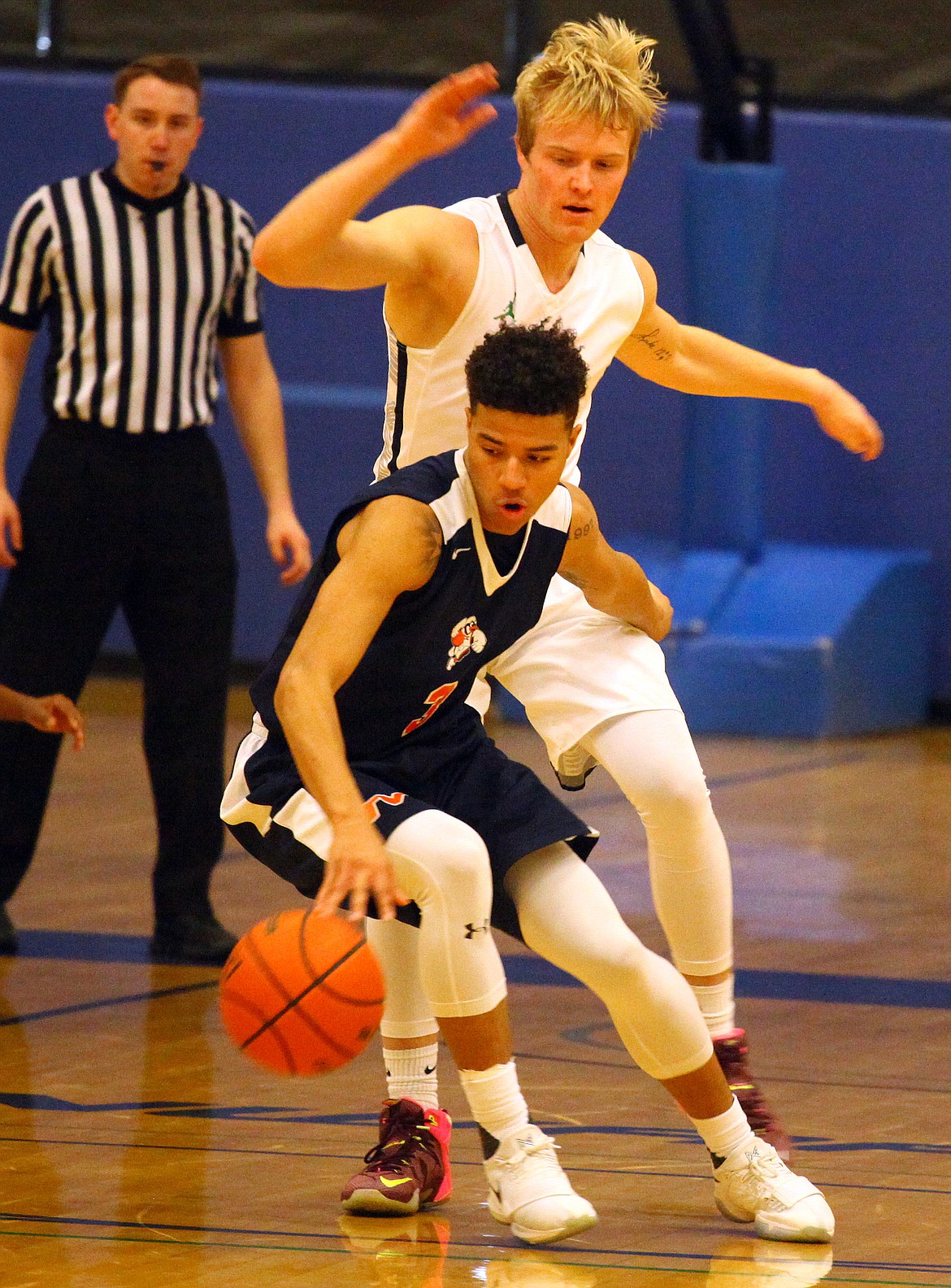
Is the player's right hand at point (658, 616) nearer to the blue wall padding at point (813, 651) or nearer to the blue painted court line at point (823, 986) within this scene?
the blue painted court line at point (823, 986)

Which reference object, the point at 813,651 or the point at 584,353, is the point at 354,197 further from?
the point at 813,651


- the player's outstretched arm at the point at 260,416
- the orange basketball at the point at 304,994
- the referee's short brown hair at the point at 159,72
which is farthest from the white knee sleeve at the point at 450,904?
the referee's short brown hair at the point at 159,72

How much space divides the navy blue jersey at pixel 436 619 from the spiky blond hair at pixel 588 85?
23.3 inches

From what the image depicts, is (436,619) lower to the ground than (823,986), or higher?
higher

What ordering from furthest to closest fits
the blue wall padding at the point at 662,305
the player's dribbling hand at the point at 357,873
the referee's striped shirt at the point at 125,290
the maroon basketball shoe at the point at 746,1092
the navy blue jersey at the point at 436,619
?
the blue wall padding at the point at 662,305, the referee's striped shirt at the point at 125,290, the maroon basketball shoe at the point at 746,1092, the navy blue jersey at the point at 436,619, the player's dribbling hand at the point at 357,873

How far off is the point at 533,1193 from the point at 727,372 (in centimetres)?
161

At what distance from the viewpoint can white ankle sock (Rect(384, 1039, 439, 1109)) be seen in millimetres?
3523

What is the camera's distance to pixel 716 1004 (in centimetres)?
369

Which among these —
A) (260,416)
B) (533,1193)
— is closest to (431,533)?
(533,1193)

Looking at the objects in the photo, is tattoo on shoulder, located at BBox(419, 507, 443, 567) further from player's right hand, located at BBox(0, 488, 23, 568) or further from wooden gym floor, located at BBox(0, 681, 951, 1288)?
player's right hand, located at BBox(0, 488, 23, 568)

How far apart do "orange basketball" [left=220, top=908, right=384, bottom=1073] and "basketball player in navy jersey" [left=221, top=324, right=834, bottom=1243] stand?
94 mm

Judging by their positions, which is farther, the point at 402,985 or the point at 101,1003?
the point at 101,1003

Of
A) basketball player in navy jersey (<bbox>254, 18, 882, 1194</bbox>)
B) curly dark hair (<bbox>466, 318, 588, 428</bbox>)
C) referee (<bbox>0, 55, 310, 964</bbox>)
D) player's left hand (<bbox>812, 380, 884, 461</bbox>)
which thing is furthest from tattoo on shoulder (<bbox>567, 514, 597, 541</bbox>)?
referee (<bbox>0, 55, 310, 964</bbox>)

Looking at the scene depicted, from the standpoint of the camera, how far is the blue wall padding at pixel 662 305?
10.0 meters
